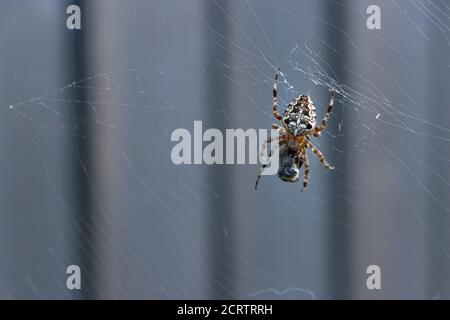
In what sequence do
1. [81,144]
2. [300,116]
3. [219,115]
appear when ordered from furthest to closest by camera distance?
[81,144] < [219,115] < [300,116]

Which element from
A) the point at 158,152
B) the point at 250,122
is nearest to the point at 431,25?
the point at 250,122

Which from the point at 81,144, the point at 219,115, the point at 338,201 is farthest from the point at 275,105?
the point at 81,144

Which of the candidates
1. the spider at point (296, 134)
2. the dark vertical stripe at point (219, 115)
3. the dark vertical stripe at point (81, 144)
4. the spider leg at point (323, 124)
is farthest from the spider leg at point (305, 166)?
the dark vertical stripe at point (81, 144)

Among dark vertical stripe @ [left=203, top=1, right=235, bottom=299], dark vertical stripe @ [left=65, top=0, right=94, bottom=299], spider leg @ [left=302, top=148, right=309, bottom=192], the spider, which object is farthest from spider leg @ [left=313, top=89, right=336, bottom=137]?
dark vertical stripe @ [left=65, top=0, right=94, bottom=299]

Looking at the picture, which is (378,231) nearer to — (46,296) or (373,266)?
(373,266)

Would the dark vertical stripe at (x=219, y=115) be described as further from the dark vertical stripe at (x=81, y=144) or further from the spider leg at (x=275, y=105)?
the dark vertical stripe at (x=81, y=144)

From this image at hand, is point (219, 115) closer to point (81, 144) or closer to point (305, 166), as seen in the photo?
point (305, 166)
